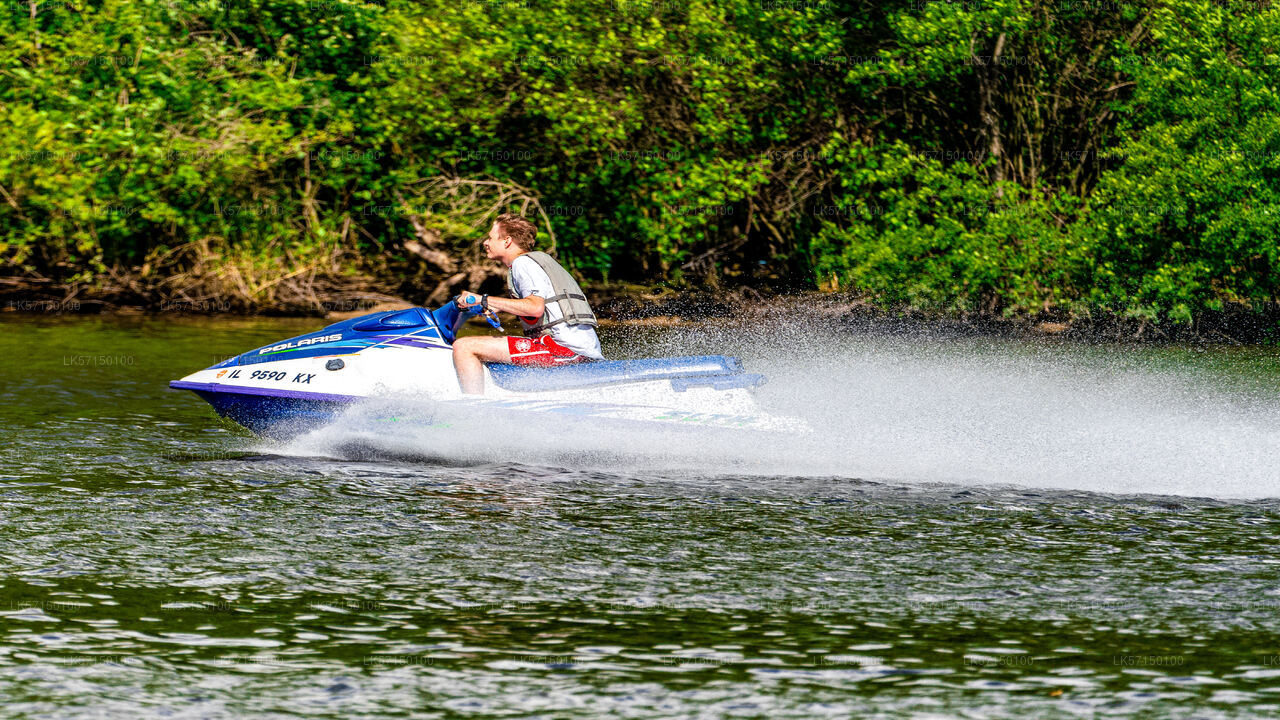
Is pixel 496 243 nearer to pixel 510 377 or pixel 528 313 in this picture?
pixel 528 313

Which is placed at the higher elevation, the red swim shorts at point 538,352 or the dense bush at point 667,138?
the dense bush at point 667,138

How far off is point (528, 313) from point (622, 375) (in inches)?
25.9

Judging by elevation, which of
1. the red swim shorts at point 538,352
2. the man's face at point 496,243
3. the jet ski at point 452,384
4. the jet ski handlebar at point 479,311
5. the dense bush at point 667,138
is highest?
the dense bush at point 667,138

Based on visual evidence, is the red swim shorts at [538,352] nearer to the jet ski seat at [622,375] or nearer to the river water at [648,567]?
the jet ski seat at [622,375]

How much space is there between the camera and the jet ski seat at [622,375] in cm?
998

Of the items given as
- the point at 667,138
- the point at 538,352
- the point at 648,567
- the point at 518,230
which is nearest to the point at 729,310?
the point at 667,138

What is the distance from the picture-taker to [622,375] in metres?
9.96

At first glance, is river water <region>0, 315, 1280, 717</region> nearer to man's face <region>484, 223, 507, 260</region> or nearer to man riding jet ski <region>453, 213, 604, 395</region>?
man riding jet ski <region>453, 213, 604, 395</region>

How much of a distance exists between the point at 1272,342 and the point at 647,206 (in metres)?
9.07

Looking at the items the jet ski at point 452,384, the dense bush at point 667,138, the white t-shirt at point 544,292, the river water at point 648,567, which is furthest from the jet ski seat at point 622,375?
the dense bush at point 667,138

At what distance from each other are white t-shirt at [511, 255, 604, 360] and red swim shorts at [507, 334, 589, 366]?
5cm

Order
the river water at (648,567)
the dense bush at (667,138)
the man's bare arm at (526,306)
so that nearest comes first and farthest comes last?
the river water at (648,567), the man's bare arm at (526,306), the dense bush at (667,138)

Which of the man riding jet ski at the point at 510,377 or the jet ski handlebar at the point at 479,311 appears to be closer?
the jet ski handlebar at the point at 479,311

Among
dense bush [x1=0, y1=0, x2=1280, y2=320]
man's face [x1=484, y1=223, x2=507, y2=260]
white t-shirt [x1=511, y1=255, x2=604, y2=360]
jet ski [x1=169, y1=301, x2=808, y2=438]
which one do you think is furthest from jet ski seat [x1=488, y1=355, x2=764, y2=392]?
dense bush [x1=0, y1=0, x2=1280, y2=320]
